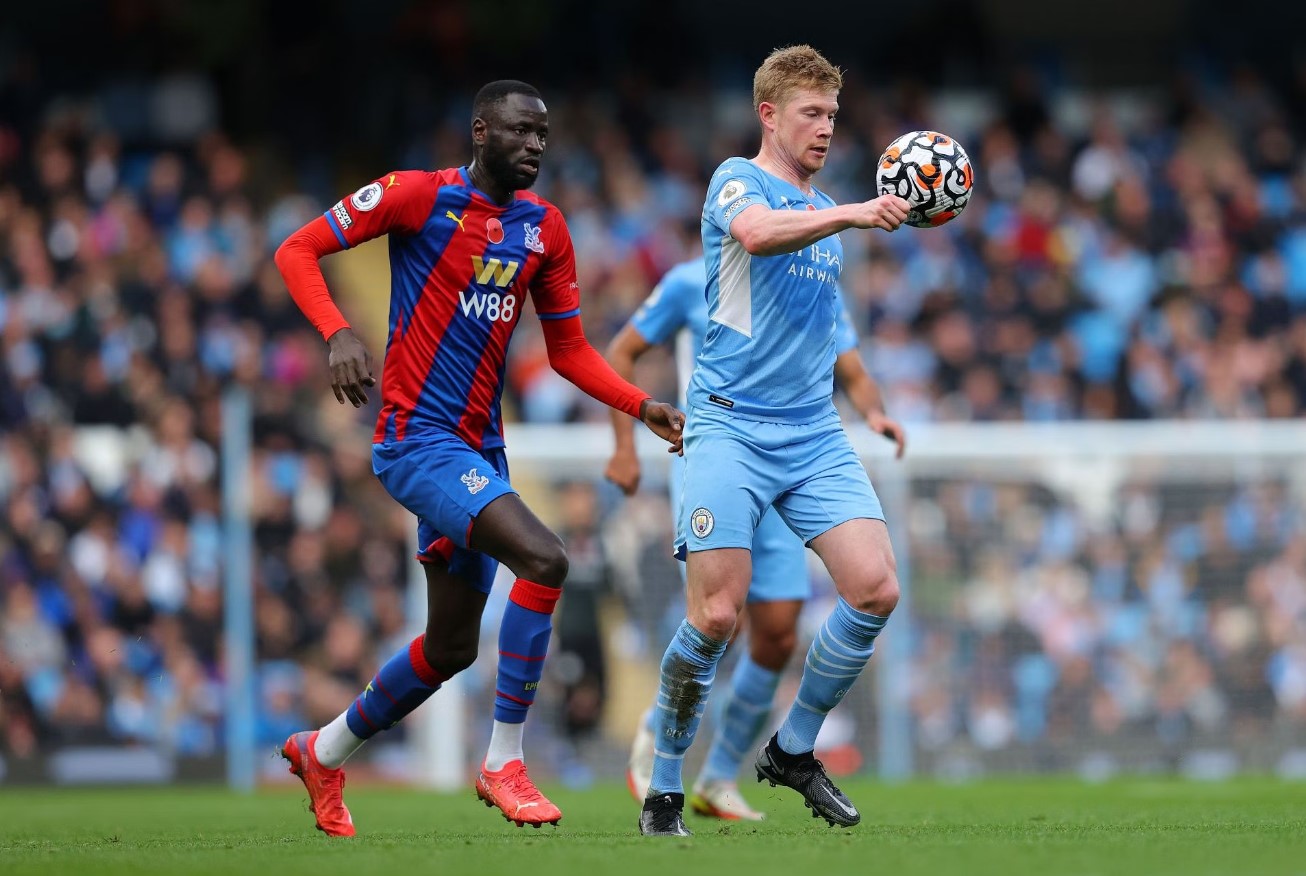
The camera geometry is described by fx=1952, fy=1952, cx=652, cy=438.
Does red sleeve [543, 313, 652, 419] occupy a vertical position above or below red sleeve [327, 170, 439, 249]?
below

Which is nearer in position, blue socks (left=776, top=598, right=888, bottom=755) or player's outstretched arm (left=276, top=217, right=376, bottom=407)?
player's outstretched arm (left=276, top=217, right=376, bottom=407)

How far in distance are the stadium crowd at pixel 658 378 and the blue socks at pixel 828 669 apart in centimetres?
648

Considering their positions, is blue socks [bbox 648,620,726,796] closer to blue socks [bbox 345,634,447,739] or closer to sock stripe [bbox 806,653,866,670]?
sock stripe [bbox 806,653,866,670]

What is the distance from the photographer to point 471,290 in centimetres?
724

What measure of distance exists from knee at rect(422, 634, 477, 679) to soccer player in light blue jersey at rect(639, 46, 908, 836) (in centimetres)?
82

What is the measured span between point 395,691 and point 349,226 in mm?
1748

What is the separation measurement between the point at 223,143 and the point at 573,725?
842 centimetres

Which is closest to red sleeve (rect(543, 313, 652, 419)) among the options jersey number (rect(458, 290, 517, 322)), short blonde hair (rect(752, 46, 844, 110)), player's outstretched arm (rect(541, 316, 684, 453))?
player's outstretched arm (rect(541, 316, 684, 453))

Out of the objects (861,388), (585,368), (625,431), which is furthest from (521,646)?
(861,388)

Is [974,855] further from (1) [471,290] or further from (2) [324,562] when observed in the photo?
(2) [324,562]

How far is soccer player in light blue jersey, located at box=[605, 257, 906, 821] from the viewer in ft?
28.4

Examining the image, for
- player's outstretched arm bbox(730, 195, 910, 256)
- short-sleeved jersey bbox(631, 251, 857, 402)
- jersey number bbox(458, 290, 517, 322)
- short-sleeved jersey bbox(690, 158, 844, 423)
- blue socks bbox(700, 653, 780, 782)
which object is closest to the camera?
player's outstretched arm bbox(730, 195, 910, 256)

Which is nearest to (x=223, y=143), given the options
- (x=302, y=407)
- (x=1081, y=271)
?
(x=302, y=407)

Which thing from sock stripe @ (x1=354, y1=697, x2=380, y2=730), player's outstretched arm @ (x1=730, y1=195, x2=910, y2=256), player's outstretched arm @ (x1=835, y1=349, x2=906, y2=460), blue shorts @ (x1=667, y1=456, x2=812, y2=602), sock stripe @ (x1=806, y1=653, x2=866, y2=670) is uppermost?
player's outstretched arm @ (x1=730, y1=195, x2=910, y2=256)
